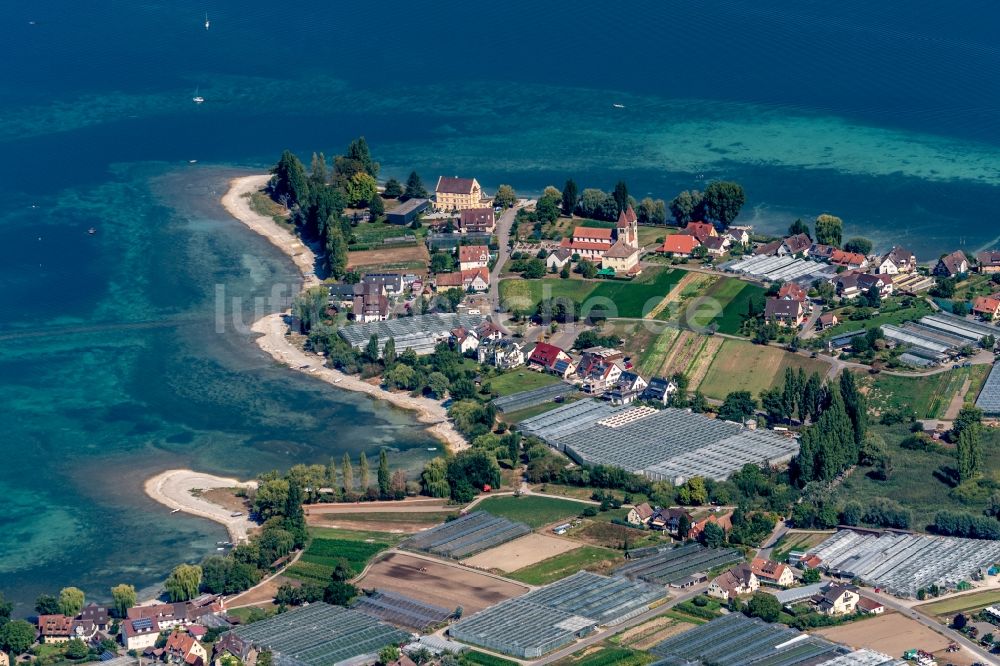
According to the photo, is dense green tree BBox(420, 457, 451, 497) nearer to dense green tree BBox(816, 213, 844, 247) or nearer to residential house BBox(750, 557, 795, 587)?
residential house BBox(750, 557, 795, 587)

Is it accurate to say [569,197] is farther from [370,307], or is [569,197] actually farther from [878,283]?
[878,283]

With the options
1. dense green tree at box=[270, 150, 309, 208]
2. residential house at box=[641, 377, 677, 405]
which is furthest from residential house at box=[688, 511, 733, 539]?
dense green tree at box=[270, 150, 309, 208]

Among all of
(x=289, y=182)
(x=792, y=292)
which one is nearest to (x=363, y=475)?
(x=792, y=292)

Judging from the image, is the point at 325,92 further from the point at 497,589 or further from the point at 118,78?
the point at 497,589

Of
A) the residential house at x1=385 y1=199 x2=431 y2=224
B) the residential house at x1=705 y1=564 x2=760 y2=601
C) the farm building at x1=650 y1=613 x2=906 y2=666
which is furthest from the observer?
the residential house at x1=385 y1=199 x2=431 y2=224

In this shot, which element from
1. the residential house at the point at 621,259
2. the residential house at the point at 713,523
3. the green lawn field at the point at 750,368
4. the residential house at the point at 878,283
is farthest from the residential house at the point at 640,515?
the residential house at the point at 621,259

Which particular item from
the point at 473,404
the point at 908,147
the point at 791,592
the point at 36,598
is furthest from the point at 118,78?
the point at 791,592
